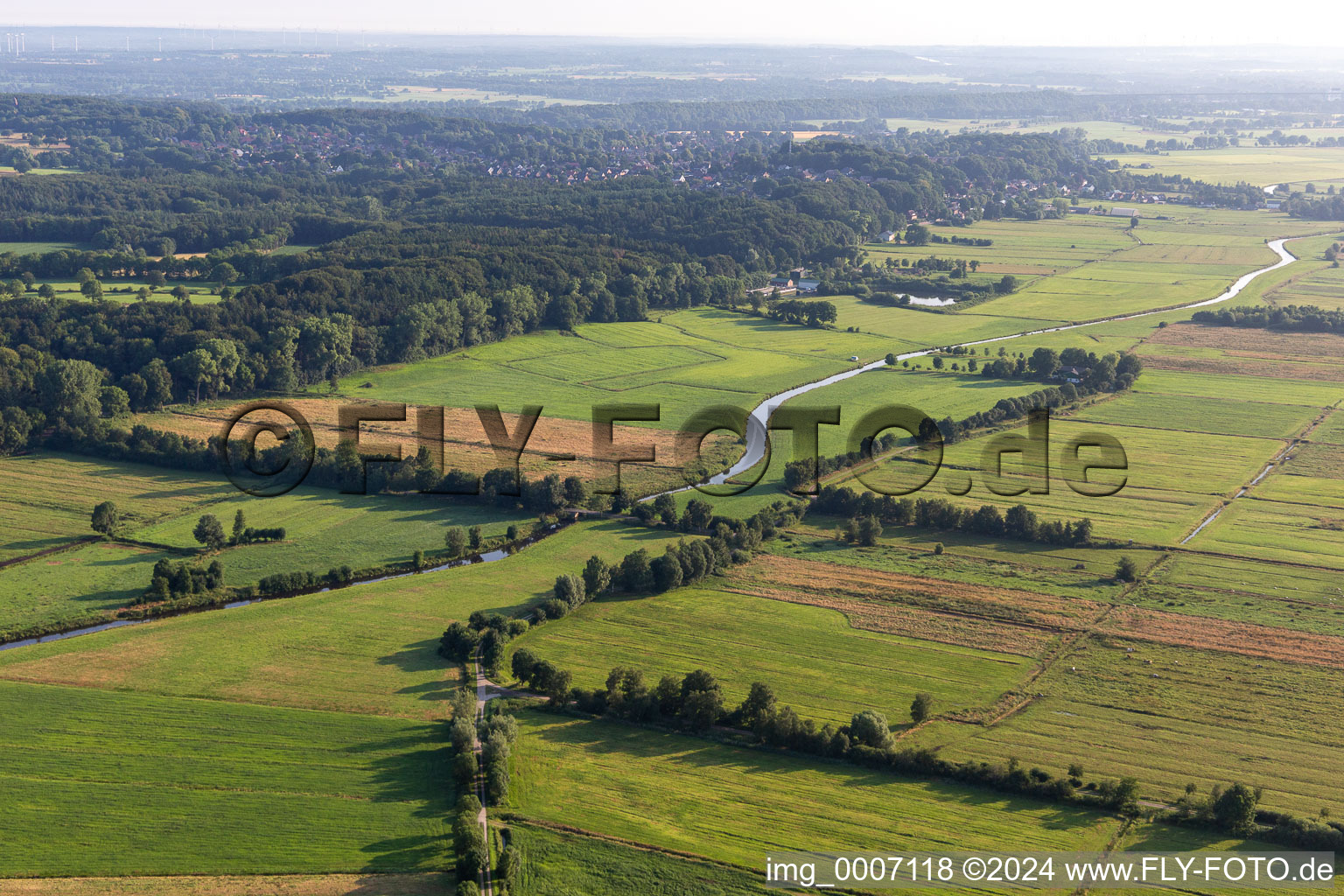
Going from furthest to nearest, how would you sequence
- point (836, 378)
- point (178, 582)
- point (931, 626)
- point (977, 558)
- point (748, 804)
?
1. point (836, 378)
2. point (977, 558)
3. point (178, 582)
4. point (931, 626)
5. point (748, 804)

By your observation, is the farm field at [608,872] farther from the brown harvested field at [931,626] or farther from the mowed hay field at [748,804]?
the brown harvested field at [931,626]

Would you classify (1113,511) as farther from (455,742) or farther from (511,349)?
(511,349)

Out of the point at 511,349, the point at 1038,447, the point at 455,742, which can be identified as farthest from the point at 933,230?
the point at 455,742

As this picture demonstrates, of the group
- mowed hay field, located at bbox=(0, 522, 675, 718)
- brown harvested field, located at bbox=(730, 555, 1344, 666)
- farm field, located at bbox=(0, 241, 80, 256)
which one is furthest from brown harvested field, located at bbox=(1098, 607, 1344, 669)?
farm field, located at bbox=(0, 241, 80, 256)

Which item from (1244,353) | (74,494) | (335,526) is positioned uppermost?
(1244,353)

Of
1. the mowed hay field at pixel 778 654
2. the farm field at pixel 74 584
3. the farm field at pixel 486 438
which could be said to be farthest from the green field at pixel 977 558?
the farm field at pixel 74 584

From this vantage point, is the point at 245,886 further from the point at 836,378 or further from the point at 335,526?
the point at 836,378

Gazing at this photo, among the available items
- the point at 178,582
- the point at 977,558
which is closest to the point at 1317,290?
the point at 977,558
